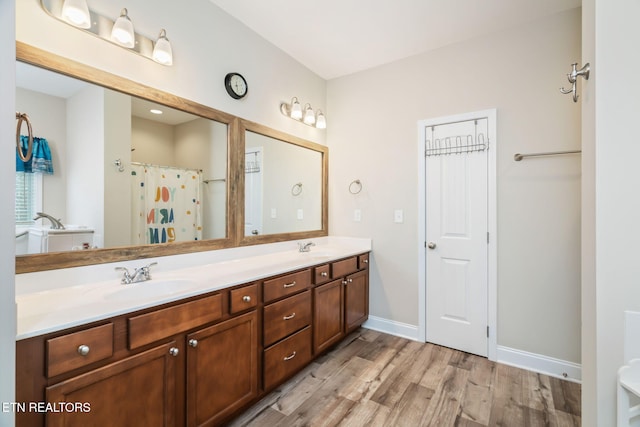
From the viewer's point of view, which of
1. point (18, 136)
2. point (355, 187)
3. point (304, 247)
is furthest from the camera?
point (355, 187)

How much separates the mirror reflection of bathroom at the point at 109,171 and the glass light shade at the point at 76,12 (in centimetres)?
27

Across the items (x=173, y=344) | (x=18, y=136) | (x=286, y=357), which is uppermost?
(x=18, y=136)

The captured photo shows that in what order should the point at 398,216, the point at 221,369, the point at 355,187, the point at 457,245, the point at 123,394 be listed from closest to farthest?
the point at 123,394
the point at 221,369
the point at 457,245
the point at 398,216
the point at 355,187

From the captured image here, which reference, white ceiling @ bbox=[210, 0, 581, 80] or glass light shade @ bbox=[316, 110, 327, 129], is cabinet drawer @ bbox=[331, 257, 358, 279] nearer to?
glass light shade @ bbox=[316, 110, 327, 129]

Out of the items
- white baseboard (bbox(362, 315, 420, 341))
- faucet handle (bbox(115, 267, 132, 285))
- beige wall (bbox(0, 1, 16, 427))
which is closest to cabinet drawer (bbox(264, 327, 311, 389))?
faucet handle (bbox(115, 267, 132, 285))

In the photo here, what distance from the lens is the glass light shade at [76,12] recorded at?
1.38 metres

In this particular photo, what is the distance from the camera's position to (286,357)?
78.0 inches

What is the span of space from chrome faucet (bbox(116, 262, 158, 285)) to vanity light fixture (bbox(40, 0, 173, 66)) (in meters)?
1.24

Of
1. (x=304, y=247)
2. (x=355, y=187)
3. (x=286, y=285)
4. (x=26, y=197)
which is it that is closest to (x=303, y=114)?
(x=355, y=187)

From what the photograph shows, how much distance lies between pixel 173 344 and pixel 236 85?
6.05 ft

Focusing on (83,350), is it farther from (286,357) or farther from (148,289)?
(286,357)

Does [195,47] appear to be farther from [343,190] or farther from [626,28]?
[626,28]

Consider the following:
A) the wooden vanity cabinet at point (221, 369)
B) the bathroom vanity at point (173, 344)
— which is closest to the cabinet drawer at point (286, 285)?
the bathroom vanity at point (173, 344)

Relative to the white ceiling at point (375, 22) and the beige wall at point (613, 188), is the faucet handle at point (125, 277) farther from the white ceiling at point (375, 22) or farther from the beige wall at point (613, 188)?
the beige wall at point (613, 188)
